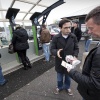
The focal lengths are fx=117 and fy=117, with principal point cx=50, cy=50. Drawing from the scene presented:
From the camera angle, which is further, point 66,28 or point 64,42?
point 64,42

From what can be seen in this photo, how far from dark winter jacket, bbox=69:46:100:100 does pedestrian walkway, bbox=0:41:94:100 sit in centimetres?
152

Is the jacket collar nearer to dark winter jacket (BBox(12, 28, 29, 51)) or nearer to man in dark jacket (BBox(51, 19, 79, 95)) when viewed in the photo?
man in dark jacket (BBox(51, 19, 79, 95))

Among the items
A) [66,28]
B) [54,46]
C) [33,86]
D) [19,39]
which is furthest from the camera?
[19,39]

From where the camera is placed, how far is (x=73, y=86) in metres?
3.15

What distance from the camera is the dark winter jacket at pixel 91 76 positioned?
1.04 metres

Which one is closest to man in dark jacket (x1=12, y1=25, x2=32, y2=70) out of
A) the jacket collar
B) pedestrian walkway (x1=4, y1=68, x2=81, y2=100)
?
pedestrian walkway (x1=4, y1=68, x2=81, y2=100)

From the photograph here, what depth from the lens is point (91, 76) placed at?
108cm

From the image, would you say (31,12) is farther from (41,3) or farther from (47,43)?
(47,43)

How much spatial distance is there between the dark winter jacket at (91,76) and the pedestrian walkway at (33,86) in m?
1.52

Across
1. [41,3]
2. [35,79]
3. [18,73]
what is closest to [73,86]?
[35,79]

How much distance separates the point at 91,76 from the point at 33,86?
245cm

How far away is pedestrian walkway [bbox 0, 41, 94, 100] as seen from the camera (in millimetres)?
2795

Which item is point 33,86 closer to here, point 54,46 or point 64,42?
point 54,46

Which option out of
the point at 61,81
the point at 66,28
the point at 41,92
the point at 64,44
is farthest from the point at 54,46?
the point at 41,92
